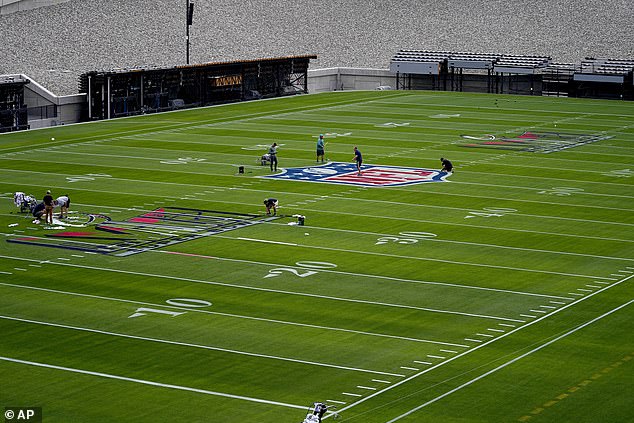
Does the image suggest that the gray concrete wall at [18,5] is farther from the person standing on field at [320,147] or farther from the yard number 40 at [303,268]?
the yard number 40 at [303,268]

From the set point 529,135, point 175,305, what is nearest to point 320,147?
point 529,135

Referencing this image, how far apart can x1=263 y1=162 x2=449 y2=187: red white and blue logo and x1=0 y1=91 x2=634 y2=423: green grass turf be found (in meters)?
1.16

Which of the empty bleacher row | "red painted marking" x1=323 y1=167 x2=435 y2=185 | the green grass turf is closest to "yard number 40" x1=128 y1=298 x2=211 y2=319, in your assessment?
the green grass turf

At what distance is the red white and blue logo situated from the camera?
45688 mm

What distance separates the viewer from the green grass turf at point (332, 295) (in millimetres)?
21906

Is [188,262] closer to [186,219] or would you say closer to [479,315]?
[186,219]

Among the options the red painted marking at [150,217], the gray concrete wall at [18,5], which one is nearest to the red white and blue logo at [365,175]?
the red painted marking at [150,217]

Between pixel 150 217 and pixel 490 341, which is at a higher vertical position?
pixel 150 217

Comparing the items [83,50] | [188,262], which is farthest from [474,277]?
[83,50]

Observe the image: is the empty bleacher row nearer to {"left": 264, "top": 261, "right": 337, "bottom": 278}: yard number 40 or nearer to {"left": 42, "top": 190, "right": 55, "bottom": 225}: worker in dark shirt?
{"left": 42, "top": 190, "right": 55, "bottom": 225}: worker in dark shirt

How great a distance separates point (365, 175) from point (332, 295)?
60.7 ft

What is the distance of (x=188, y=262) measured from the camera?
32.0 meters

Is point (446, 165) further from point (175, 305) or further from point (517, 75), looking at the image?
point (517, 75)

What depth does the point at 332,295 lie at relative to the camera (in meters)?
28.8
